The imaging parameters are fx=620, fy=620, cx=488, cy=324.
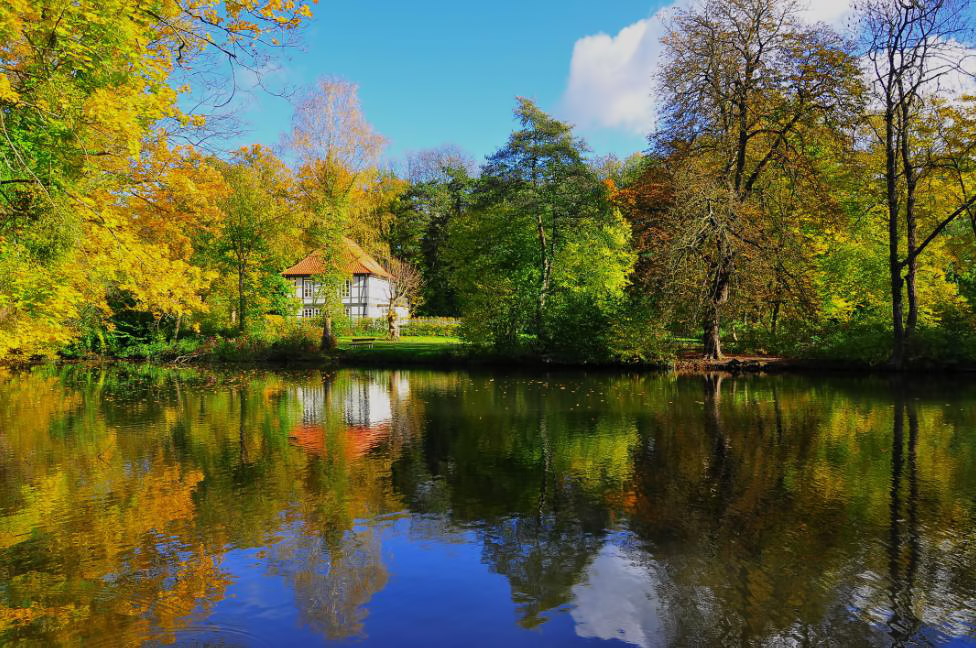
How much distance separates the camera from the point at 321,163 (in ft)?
113

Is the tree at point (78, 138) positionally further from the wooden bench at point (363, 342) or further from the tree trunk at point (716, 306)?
the wooden bench at point (363, 342)

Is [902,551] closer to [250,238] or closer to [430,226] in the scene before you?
[250,238]

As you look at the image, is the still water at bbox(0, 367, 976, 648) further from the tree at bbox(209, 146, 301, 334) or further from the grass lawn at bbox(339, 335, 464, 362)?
the tree at bbox(209, 146, 301, 334)

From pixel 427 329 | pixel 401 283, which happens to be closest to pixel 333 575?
pixel 427 329

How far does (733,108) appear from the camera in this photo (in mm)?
26141

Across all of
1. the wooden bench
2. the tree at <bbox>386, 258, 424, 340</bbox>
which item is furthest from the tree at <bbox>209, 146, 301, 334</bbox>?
the tree at <bbox>386, 258, 424, 340</bbox>

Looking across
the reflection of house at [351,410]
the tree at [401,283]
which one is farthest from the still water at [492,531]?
the tree at [401,283]

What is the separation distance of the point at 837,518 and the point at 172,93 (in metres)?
11.3

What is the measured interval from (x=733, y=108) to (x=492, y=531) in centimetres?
2481

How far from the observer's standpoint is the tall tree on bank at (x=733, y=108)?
23203mm

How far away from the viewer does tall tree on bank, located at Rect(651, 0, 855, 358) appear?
2320 cm

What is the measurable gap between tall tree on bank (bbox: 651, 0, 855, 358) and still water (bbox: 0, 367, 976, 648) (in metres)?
11.8

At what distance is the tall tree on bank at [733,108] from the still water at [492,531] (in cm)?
1180

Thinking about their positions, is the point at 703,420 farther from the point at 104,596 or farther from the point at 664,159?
the point at 664,159
